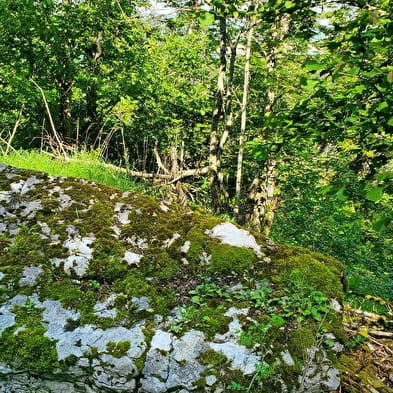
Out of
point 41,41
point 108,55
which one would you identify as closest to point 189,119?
point 108,55

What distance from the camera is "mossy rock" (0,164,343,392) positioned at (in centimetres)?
199

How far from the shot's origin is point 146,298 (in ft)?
7.77

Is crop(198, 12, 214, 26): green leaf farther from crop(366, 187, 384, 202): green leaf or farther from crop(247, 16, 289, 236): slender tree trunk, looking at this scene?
crop(247, 16, 289, 236): slender tree trunk

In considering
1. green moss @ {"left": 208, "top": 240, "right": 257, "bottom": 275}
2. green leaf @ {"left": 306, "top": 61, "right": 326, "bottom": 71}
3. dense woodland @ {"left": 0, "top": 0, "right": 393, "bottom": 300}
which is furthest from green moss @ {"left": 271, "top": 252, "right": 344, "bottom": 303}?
dense woodland @ {"left": 0, "top": 0, "right": 393, "bottom": 300}

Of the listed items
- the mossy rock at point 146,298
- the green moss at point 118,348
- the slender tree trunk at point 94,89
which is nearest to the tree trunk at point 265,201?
the slender tree trunk at point 94,89

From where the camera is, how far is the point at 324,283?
2516mm

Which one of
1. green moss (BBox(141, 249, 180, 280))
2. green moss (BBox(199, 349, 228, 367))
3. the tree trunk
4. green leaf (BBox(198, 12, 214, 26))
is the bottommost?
Result: the tree trunk

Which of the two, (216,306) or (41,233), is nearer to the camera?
(216,306)

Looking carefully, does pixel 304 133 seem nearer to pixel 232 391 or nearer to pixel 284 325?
pixel 284 325

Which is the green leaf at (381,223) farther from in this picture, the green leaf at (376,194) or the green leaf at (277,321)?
the green leaf at (277,321)

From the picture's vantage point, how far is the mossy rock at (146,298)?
1.99 metres

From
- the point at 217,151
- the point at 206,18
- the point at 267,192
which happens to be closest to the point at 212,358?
the point at 206,18

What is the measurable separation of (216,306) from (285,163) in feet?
21.7

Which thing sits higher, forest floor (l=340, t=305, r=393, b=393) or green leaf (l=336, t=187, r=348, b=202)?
green leaf (l=336, t=187, r=348, b=202)
